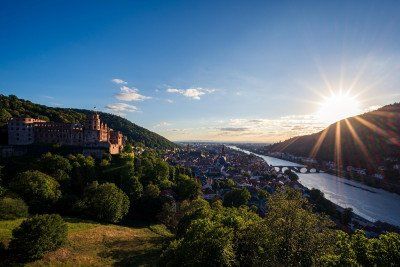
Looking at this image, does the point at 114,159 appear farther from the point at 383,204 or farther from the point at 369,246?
the point at 383,204

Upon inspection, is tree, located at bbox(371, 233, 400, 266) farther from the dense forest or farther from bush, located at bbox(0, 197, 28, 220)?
bush, located at bbox(0, 197, 28, 220)

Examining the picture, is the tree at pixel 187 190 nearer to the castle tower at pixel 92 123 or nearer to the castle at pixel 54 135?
the castle at pixel 54 135

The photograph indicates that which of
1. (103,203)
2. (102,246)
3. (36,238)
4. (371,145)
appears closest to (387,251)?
(102,246)

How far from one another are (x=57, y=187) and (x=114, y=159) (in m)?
22.9

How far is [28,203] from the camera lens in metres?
43.8

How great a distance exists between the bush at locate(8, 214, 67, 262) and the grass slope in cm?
99

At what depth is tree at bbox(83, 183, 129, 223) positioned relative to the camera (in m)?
47.2

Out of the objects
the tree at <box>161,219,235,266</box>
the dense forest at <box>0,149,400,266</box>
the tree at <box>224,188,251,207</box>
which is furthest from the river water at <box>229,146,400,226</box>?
the tree at <box>161,219,235,266</box>

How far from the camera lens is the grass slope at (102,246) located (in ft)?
102

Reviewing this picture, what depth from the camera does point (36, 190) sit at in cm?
4450

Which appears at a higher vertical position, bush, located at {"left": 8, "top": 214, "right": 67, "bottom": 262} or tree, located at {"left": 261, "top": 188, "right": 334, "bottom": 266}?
tree, located at {"left": 261, "top": 188, "right": 334, "bottom": 266}

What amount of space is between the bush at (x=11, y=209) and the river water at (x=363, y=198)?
79.6m

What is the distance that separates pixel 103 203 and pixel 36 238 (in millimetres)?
17336

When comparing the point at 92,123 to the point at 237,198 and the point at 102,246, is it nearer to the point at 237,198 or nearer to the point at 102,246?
the point at 237,198
